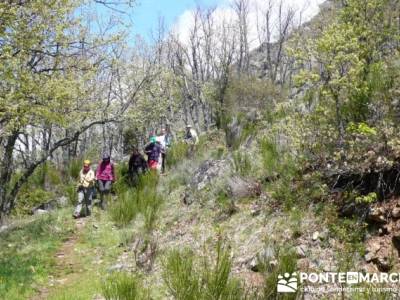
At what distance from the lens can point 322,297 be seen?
4.66 meters

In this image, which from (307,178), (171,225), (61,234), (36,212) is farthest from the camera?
(36,212)

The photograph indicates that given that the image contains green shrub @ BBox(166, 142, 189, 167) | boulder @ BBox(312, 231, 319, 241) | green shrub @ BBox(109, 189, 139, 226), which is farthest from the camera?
green shrub @ BBox(166, 142, 189, 167)

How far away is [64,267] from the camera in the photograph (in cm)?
816

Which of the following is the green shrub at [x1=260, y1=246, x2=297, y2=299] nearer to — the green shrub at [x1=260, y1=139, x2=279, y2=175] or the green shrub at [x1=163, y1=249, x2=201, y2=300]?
the green shrub at [x1=163, y1=249, x2=201, y2=300]

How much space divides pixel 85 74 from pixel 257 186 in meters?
7.23

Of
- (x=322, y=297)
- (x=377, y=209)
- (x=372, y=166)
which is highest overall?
(x=372, y=166)

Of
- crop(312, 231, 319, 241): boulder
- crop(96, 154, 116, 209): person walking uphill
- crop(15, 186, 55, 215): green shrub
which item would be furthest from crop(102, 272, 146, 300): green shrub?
crop(15, 186, 55, 215): green shrub

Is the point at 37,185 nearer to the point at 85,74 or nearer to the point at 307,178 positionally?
the point at 85,74

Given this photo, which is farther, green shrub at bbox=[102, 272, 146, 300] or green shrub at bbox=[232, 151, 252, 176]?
green shrub at bbox=[232, 151, 252, 176]

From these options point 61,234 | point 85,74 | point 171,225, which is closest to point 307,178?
point 171,225

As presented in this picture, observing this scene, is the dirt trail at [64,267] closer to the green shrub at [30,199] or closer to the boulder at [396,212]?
the boulder at [396,212]

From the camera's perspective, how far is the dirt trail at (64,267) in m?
7.07

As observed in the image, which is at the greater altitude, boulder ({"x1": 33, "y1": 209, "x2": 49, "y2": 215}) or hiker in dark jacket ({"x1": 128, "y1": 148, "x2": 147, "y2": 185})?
hiker in dark jacket ({"x1": 128, "y1": 148, "x2": 147, "y2": 185})

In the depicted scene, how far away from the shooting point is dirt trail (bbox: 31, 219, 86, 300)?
7072 millimetres
